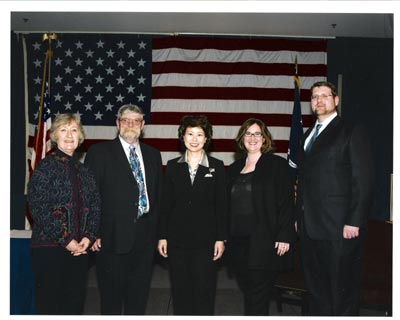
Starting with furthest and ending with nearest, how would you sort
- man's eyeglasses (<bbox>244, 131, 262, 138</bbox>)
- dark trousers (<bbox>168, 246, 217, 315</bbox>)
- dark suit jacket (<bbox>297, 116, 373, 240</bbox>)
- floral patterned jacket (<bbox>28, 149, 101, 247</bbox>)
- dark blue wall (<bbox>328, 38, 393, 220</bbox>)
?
dark blue wall (<bbox>328, 38, 393, 220</bbox>) → man's eyeglasses (<bbox>244, 131, 262, 138</bbox>) → dark trousers (<bbox>168, 246, 217, 315</bbox>) → dark suit jacket (<bbox>297, 116, 373, 240</bbox>) → floral patterned jacket (<bbox>28, 149, 101, 247</bbox>)

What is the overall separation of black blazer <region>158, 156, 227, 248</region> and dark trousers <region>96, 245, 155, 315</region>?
0.25 m

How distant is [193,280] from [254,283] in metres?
0.44

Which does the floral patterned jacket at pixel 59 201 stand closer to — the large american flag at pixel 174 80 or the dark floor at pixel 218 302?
the dark floor at pixel 218 302

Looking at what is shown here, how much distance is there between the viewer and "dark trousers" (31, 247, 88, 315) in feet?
10.1

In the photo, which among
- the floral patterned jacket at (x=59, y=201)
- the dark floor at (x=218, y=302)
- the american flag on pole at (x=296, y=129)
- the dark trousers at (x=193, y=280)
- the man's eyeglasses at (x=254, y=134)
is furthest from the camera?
the american flag on pole at (x=296, y=129)

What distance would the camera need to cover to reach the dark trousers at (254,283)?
3311mm

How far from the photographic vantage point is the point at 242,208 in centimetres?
337

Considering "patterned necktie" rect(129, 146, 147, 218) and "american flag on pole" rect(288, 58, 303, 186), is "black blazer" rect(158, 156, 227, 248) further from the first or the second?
"american flag on pole" rect(288, 58, 303, 186)

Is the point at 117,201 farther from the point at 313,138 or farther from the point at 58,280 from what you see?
the point at 313,138

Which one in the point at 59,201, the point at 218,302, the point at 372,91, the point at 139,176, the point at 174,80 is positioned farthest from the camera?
the point at 372,91

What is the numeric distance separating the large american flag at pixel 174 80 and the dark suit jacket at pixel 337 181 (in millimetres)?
3312

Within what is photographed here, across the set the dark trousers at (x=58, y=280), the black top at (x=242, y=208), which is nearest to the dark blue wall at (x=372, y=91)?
the black top at (x=242, y=208)

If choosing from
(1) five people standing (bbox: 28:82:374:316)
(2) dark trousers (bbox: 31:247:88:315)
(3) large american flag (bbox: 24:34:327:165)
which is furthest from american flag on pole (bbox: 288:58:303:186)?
(2) dark trousers (bbox: 31:247:88:315)

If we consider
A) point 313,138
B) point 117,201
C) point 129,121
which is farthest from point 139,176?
point 313,138
